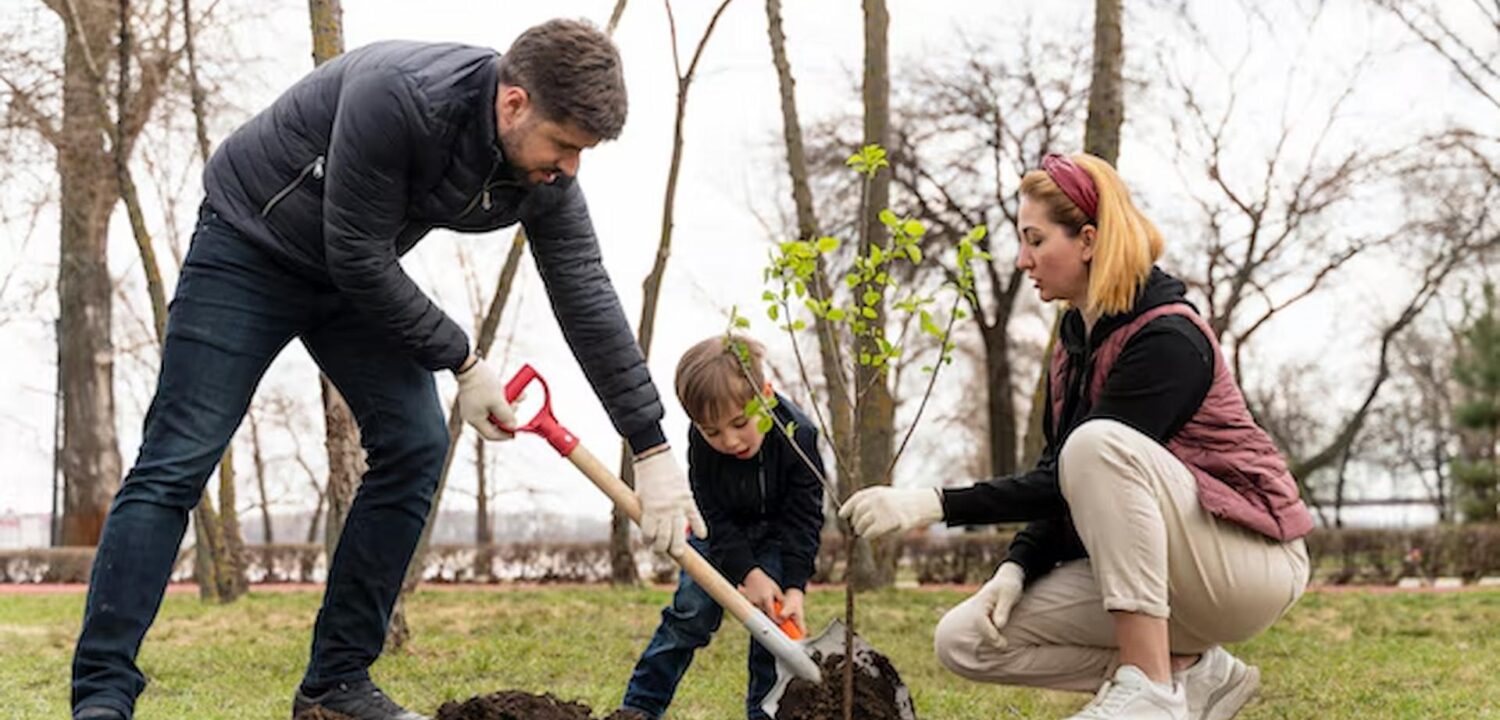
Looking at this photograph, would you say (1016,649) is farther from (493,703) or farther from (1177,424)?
(493,703)

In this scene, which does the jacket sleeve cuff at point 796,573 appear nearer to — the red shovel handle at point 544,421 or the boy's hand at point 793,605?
the boy's hand at point 793,605

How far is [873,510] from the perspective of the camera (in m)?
Answer: 3.25

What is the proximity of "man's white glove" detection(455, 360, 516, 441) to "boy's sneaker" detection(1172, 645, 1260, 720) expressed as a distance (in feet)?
5.20

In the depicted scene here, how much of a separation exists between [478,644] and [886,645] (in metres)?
1.82

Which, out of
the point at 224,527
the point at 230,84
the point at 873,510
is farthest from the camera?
the point at 230,84

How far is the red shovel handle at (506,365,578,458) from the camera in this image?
346cm

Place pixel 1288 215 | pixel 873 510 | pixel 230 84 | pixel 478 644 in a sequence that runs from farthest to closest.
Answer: pixel 1288 215 → pixel 230 84 → pixel 478 644 → pixel 873 510

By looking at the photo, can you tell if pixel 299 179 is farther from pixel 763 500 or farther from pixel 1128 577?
pixel 1128 577

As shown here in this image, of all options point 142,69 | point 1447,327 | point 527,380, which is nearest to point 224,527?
point 142,69

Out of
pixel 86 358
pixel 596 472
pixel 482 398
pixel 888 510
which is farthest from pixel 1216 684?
pixel 86 358

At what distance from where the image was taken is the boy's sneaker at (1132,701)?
3.12 m

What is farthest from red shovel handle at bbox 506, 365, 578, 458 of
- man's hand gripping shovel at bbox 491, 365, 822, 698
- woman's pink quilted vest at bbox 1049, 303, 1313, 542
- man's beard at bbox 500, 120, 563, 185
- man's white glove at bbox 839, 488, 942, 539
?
woman's pink quilted vest at bbox 1049, 303, 1313, 542

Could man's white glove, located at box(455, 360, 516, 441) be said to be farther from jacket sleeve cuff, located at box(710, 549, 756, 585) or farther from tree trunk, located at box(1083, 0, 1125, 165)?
tree trunk, located at box(1083, 0, 1125, 165)

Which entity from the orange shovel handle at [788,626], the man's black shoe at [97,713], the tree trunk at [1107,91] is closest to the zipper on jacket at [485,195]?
the man's black shoe at [97,713]
